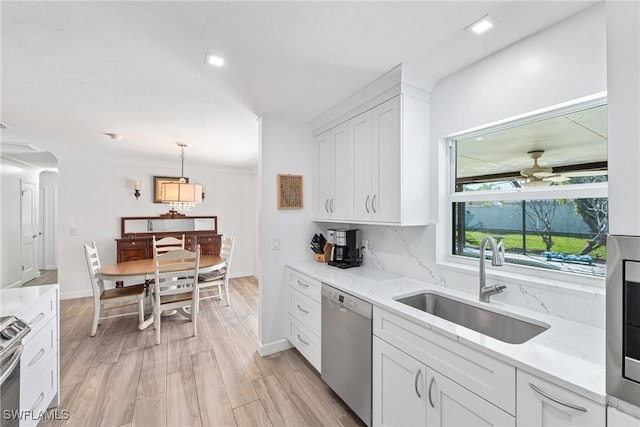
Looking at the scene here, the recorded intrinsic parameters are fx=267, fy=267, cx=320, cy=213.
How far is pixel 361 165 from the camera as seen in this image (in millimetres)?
2305

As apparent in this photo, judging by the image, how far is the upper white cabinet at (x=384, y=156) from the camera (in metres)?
1.93

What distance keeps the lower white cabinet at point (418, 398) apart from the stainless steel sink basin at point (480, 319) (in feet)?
1.29

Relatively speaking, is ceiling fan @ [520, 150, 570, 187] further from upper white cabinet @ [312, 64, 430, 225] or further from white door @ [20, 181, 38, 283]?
white door @ [20, 181, 38, 283]

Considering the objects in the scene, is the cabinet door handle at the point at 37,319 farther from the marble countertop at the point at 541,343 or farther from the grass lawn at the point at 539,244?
the grass lawn at the point at 539,244

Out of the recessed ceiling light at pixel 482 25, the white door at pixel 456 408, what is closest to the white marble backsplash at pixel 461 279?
the white door at pixel 456 408

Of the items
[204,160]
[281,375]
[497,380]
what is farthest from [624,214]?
[204,160]

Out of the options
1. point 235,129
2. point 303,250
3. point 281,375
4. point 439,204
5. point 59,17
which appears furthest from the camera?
point 235,129

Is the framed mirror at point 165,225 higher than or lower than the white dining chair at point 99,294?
higher

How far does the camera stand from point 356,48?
5.31ft

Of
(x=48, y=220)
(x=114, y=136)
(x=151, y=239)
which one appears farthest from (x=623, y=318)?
(x=48, y=220)

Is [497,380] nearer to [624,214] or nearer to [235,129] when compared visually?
[624,214]

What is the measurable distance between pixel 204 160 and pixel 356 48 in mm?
4001

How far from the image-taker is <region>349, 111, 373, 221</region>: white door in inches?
87.7

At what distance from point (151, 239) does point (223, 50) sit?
4107mm
